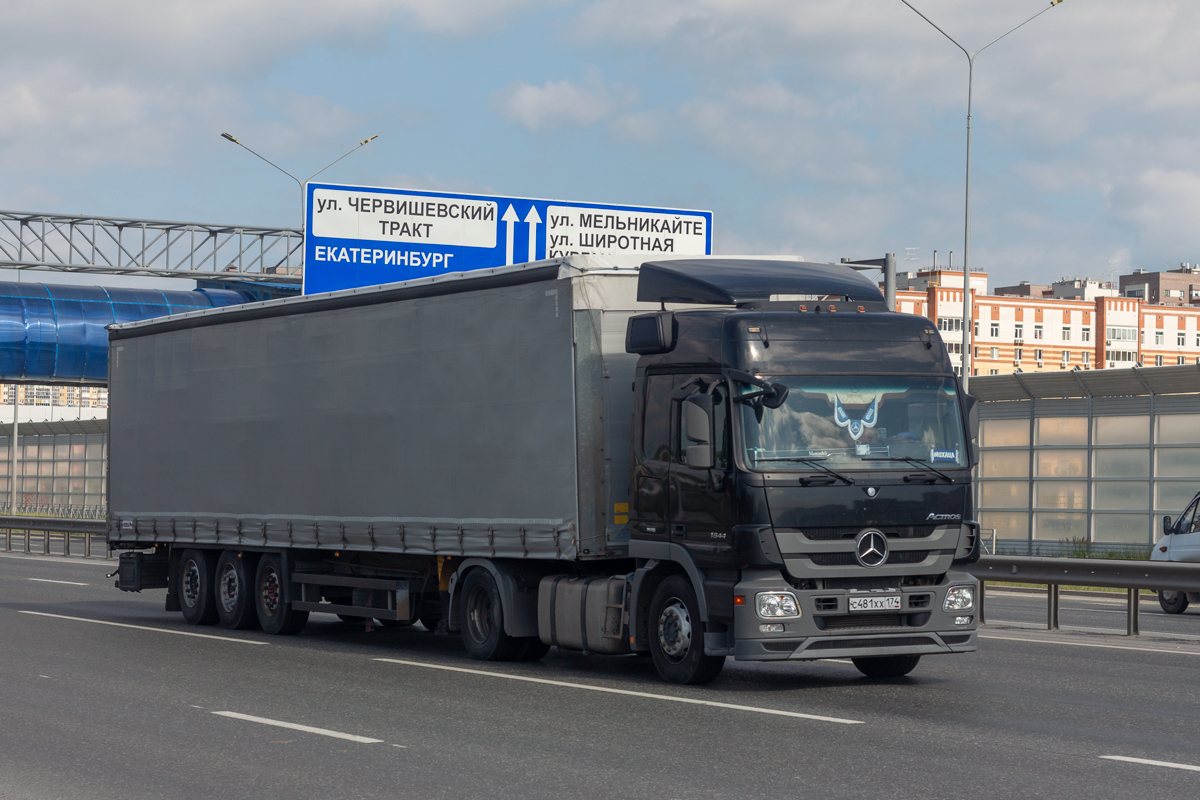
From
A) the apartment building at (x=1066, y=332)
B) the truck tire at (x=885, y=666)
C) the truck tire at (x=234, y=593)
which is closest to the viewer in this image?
the truck tire at (x=885, y=666)

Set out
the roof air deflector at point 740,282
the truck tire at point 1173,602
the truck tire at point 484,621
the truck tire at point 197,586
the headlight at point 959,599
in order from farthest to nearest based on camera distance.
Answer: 1. the truck tire at point 1173,602
2. the truck tire at point 197,586
3. the truck tire at point 484,621
4. the roof air deflector at point 740,282
5. the headlight at point 959,599

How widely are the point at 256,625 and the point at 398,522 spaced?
3.82m

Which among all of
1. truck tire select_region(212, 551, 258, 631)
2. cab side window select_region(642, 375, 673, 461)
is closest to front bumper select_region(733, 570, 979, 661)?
cab side window select_region(642, 375, 673, 461)

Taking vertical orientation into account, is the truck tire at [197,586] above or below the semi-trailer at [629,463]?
below

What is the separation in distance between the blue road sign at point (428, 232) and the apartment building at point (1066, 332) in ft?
381

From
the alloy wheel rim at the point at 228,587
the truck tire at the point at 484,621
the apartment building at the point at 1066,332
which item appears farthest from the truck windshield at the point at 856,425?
the apartment building at the point at 1066,332

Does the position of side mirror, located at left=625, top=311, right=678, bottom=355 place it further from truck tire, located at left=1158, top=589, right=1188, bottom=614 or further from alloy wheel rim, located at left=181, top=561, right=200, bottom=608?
truck tire, located at left=1158, top=589, right=1188, bottom=614

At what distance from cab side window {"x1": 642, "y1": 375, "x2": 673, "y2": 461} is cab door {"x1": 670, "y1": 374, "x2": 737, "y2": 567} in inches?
3.4

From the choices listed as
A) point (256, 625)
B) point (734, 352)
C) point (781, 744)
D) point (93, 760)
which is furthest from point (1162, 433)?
point (93, 760)

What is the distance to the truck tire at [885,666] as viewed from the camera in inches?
490

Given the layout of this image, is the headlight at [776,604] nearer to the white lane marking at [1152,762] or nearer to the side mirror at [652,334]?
the side mirror at [652,334]

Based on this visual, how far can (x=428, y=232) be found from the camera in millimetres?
25016

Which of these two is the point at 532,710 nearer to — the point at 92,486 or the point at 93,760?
the point at 93,760

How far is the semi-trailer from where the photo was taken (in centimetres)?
1121
